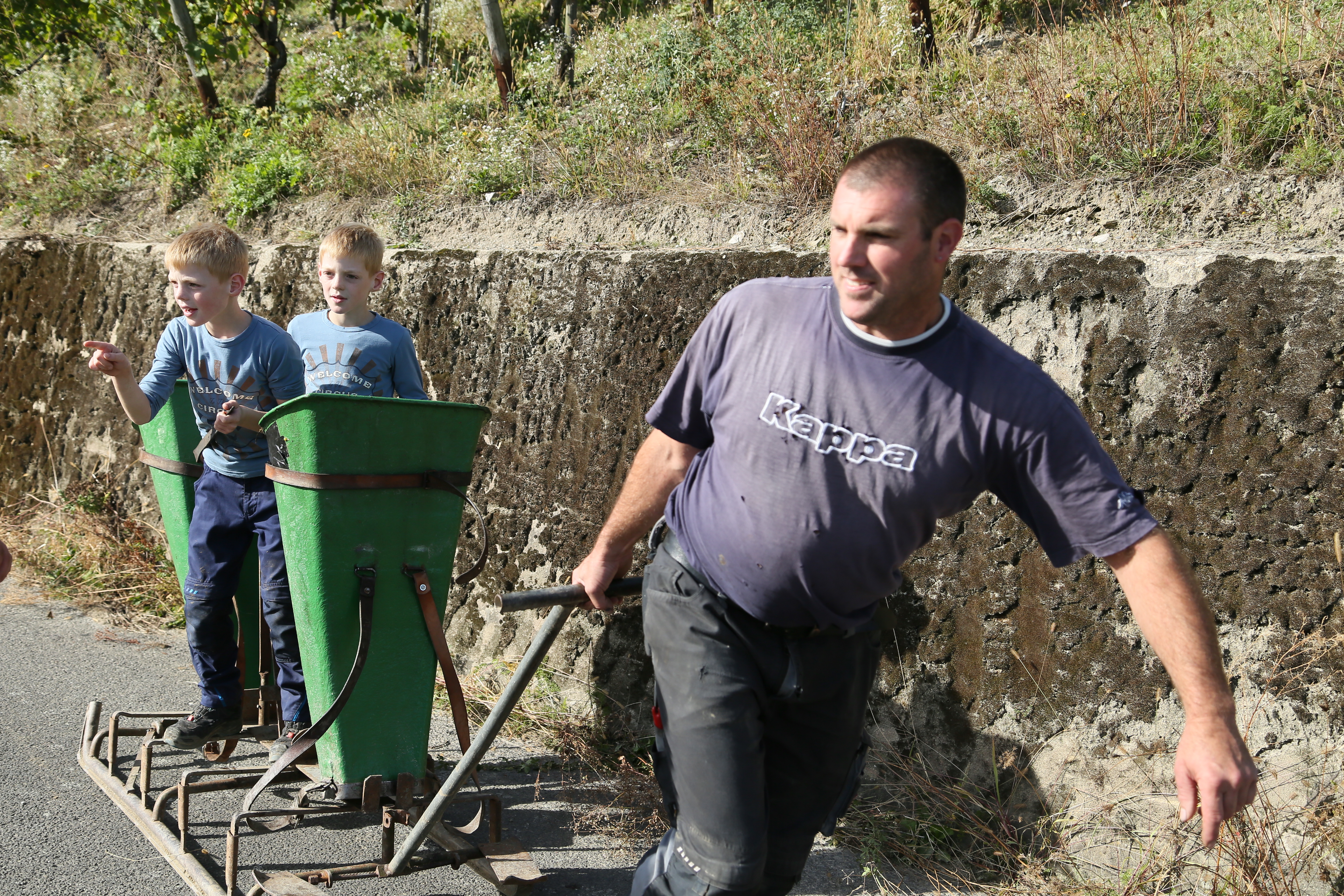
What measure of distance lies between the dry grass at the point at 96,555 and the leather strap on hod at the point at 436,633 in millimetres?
2796

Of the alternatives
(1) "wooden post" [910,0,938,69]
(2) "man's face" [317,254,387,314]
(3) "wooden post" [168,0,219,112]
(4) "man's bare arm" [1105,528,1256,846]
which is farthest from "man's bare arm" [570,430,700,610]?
(3) "wooden post" [168,0,219,112]

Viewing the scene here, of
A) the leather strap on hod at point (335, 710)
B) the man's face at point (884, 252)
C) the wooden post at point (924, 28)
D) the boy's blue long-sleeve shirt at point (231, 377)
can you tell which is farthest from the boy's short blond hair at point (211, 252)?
the wooden post at point (924, 28)

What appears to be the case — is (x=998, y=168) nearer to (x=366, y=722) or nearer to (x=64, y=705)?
(x=366, y=722)

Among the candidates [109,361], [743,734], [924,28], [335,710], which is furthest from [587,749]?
[924,28]

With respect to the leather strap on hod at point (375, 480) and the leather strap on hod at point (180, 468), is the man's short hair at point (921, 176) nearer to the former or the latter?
the leather strap on hod at point (375, 480)

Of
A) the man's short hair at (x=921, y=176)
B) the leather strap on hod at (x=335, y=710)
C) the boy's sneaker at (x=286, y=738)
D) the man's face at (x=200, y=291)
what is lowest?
the boy's sneaker at (x=286, y=738)

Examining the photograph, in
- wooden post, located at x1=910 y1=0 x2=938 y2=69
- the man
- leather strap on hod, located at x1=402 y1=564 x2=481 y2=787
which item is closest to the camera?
the man

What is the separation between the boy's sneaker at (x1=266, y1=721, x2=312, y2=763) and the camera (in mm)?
3146

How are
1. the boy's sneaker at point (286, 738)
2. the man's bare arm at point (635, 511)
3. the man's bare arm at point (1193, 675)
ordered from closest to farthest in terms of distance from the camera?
the man's bare arm at point (1193, 675) < the man's bare arm at point (635, 511) < the boy's sneaker at point (286, 738)

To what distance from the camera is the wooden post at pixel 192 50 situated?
8.36m

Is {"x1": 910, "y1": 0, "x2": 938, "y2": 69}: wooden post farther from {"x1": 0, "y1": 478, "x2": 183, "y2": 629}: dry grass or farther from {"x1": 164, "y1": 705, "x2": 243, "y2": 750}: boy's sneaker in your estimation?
{"x1": 0, "y1": 478, "x2": 183, "y2": 629}: dry grass

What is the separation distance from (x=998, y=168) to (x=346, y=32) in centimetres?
869

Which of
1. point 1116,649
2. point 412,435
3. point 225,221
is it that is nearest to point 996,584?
point 1116,649

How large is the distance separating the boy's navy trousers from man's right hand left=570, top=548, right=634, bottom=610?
4.59 feet
